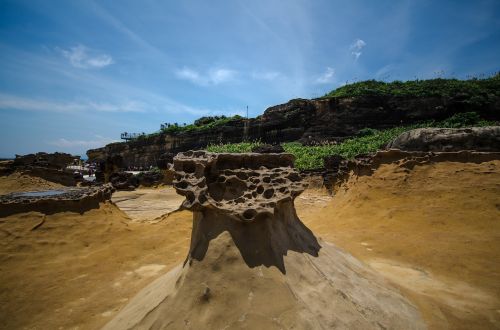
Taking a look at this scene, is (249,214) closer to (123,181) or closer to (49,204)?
(49,204)

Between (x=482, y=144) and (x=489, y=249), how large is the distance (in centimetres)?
684

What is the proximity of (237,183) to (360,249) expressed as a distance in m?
3.50

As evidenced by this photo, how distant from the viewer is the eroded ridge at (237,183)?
134 inches

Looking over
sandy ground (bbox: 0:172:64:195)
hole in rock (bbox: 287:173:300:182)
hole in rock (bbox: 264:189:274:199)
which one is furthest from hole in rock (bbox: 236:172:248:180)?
sandy ground (bbox: 0:172:64:195)

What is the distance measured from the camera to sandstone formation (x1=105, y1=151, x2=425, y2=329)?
2.70m

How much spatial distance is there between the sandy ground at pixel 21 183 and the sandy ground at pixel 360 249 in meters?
7.90

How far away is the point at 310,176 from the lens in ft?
57.0

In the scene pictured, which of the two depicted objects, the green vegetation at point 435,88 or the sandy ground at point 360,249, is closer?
the sandy ground at point 360,249

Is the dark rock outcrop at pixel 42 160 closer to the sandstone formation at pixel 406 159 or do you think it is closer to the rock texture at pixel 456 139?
the sandstone formation at pixel 406 159

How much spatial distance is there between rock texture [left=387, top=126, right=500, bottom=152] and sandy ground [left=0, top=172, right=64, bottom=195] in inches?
670

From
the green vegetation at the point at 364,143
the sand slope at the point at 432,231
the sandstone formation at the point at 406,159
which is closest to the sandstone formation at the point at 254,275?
the sand slope at the point at 432,231

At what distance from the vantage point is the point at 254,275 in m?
2.98

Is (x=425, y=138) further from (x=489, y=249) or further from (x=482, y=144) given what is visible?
(x=489, y=249)

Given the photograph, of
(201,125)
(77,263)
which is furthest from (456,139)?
(201,125)
